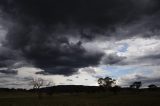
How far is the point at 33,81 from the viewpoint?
370 ft

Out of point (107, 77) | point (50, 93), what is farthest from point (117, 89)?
point (50, 93)

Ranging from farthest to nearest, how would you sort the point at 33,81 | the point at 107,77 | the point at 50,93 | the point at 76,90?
the point at 76,90, the point at 107,77, the point at 50,93, the point at 33,81

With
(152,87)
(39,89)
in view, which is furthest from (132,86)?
(39,89)

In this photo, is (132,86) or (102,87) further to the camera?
(132,86)

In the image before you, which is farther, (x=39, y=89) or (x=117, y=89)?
(x=117, y=89)

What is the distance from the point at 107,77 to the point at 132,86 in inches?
1222

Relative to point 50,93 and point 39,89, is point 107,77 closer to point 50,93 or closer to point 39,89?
point 50,93

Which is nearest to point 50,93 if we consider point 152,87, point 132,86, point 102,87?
point 102,87

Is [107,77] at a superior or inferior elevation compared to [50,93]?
superior

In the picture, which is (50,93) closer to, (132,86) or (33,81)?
(33,81)

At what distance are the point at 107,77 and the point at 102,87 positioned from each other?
7884mm

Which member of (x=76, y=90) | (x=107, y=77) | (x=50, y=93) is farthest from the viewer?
(x=76, y=90)

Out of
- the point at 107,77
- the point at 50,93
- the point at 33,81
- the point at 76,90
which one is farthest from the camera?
the point at 76,90

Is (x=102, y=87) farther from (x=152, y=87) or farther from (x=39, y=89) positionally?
(x=39, y=89)
